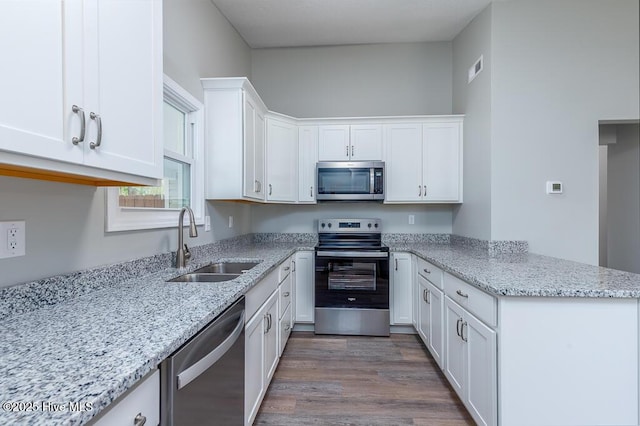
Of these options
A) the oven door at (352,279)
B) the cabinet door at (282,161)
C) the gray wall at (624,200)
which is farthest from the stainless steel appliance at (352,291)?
the gray wall at (624,200)

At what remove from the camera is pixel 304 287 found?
3.09 metres

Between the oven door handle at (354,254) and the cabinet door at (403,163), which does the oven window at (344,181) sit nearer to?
the cabinet door at (403,163)

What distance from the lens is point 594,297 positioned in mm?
1369

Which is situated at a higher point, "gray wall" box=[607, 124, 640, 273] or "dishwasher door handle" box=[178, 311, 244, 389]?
"gray wall" box=[607, 124, 640, 273]

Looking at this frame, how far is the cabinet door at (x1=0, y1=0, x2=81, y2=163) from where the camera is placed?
69 centimetres

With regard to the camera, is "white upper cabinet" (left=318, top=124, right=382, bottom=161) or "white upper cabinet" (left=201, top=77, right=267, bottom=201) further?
"white upper cabinet" (left=318, top=124, right=382, bottom=161)

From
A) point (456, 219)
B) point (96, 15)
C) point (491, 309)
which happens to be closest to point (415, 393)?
point (491, 309)

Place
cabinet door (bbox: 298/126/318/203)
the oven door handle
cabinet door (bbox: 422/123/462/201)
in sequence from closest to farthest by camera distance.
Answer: the oven door handle → cabinet door (bbox: 422/123/462/201) → cabinet door (bbox: 298/126/318/203)

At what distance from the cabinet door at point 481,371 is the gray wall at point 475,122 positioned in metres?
1.14

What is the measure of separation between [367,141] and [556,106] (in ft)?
5.36

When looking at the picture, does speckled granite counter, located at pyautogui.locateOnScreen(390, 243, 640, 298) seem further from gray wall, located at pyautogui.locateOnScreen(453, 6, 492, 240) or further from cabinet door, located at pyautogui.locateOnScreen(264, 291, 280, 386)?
cabinet door, located at pyautogui.locateOnScreen(264, 291, 280, 386)

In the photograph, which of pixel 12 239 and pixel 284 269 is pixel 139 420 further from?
pixel 284 269

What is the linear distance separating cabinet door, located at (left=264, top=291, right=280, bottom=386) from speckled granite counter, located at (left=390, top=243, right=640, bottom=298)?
48.4 inches

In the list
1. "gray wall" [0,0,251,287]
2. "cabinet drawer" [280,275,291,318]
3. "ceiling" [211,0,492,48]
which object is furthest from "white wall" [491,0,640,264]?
"gray wall" [0,0,251,287]
